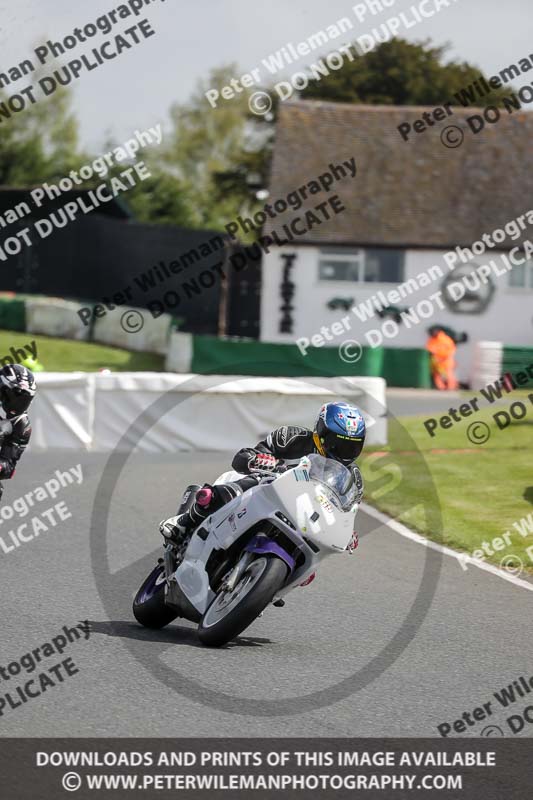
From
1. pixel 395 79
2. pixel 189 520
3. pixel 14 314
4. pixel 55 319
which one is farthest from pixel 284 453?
pixel 395 79

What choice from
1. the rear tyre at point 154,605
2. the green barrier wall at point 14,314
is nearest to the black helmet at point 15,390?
the rear tyre at point 154,605

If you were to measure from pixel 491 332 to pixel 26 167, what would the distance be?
129 ft

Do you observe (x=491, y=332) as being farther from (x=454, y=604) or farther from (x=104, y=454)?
(x=454, y=604)

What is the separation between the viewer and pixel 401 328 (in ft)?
125

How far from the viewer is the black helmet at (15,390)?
10.3 meters

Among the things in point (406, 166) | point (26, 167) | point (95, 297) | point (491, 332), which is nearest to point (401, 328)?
point (491, 332)

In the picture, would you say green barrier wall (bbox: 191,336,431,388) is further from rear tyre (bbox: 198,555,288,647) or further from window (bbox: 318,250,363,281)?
rear tyre (bbox: 198,555,288,647)

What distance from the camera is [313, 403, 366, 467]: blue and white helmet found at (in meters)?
7.42

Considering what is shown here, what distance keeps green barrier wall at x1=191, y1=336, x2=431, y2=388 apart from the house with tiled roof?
6543 mm

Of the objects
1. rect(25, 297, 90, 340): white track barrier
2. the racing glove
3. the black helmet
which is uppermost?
rect(25, 297, 90, 340): white track barrier

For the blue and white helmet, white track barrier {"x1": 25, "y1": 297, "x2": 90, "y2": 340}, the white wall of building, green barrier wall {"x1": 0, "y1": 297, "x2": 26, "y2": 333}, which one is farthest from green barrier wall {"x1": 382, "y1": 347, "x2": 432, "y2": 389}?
the blue and white helmet

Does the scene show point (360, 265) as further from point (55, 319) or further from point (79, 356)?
point (55, 319)

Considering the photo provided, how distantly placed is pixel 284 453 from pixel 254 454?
18 centimetres

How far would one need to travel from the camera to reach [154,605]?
8.08 m
